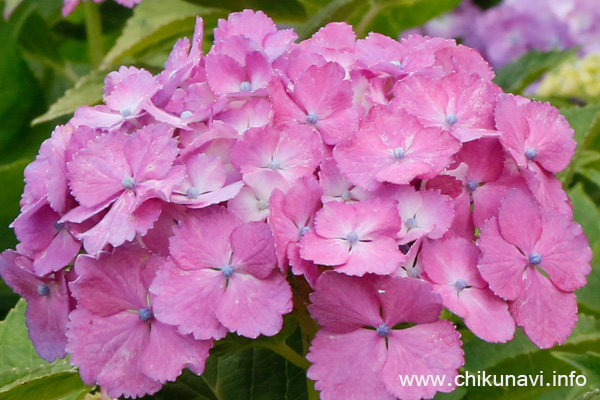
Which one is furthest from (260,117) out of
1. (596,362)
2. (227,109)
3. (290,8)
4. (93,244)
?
(290,8)

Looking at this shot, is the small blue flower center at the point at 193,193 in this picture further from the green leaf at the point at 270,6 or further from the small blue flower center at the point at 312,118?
the green leaf at the point at 270,6

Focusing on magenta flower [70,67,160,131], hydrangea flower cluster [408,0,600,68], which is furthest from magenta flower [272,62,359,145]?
hydrangea flower cluster [408,0,600,68]

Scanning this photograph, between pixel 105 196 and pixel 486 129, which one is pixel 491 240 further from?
pixel 105 196

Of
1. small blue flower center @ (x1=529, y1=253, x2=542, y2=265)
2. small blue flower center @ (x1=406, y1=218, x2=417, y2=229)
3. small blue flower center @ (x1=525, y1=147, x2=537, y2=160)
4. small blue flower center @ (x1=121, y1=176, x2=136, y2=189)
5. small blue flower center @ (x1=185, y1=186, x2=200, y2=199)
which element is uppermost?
small blue flower center @ (x1=525, y1=147, x2=537, y2=160)

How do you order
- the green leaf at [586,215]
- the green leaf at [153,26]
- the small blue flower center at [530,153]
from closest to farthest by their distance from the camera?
the small blue flower center at [530,153] → the green leaf at [586,215] → the green leaf at [153,26]

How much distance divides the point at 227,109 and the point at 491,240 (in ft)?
0.70

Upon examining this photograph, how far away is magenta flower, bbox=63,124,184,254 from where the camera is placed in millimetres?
545

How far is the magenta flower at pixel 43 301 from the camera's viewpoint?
600 millimetres

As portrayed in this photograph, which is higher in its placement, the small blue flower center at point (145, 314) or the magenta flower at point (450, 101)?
the magenta flower at point (450, 101)

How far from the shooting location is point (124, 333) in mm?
555

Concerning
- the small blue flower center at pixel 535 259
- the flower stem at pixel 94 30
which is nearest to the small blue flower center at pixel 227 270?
the small blue flower center at pixel 535 259

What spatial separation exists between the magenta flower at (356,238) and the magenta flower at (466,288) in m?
0.03

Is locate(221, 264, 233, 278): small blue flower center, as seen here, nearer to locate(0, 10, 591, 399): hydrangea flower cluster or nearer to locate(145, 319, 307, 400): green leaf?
locate(0, 10, 591, 399): hydrangea flower cluster

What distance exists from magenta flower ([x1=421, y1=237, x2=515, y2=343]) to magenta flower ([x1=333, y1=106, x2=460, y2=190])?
0.05 m
